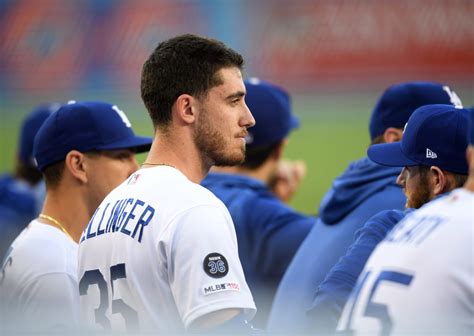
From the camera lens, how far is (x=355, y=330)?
2.00m

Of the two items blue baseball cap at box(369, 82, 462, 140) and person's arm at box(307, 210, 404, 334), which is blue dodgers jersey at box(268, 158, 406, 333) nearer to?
blue baseball cap at box(369, 82, 462, 140)

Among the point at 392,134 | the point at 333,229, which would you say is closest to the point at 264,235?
the point at 333,229

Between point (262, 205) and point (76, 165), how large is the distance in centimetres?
79

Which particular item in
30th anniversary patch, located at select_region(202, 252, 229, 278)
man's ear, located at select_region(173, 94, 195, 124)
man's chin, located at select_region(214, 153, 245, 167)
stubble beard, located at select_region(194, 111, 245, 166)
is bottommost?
30th anniversary patch, located at select_region(202, 252, 229, 278)

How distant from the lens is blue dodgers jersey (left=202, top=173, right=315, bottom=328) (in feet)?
12.0

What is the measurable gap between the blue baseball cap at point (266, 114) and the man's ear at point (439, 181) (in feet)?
4.62

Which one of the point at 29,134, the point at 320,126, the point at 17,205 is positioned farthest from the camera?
the point at 320,126

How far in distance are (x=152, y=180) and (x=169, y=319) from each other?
372mm

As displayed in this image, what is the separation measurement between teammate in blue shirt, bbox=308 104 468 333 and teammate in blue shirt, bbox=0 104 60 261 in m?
2.63

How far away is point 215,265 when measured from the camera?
234 cm

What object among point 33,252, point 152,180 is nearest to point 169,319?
point 152,180

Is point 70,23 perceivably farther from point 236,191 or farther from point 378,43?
point 236,191

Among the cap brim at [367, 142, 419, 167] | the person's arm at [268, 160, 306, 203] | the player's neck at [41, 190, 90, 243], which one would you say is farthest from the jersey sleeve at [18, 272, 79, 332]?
→ the person's arm at [268, 160, 306, 203]

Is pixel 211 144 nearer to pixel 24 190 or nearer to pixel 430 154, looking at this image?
pixel 430 154
